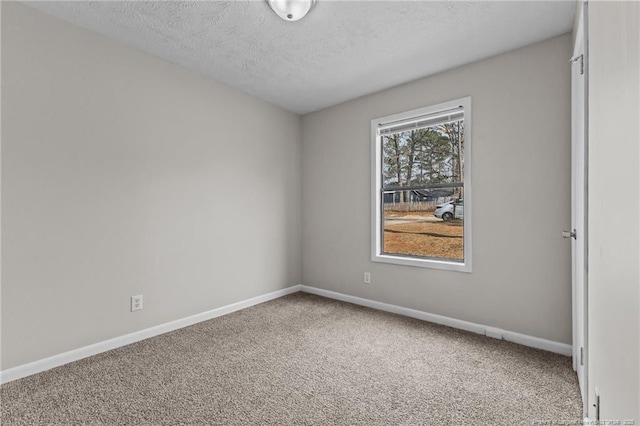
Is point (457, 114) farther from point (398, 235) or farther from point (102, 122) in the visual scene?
point (102, 122)

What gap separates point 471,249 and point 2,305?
3449 mm

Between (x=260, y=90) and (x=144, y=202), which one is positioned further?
(x=260, y=90)

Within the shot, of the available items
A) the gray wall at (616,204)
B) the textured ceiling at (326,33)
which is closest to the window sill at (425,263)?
the gray wall at (616,204)

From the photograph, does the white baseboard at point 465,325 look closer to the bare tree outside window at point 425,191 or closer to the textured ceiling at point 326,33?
the bare tree outside window at point 425,191

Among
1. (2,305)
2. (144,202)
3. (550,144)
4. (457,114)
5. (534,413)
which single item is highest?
(457,114)

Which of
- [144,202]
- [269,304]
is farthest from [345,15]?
[269,304]

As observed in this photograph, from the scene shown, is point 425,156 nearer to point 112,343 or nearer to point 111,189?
point 111,189

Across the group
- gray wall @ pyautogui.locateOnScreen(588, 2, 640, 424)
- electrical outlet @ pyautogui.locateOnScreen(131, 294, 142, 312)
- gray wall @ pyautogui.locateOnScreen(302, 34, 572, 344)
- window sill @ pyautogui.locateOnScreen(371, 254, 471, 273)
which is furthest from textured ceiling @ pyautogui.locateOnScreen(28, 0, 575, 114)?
electrical outlet @ pyautogui.locateOnScreen(131, 294, 142, 312)

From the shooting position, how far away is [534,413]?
1679 millimetres

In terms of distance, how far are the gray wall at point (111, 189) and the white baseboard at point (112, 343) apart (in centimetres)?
5

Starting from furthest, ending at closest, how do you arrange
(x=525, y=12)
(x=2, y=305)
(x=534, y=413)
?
(x=525, y=12) < (x=2, y=305) < (x=534, y=413)

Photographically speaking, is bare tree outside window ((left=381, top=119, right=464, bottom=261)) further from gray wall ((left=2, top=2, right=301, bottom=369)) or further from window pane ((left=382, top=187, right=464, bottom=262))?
gray wall ((left=2, top=2, right=301, bottom=369))

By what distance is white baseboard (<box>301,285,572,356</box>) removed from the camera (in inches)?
94.6

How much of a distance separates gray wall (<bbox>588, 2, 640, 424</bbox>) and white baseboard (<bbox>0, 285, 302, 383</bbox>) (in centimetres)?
292
